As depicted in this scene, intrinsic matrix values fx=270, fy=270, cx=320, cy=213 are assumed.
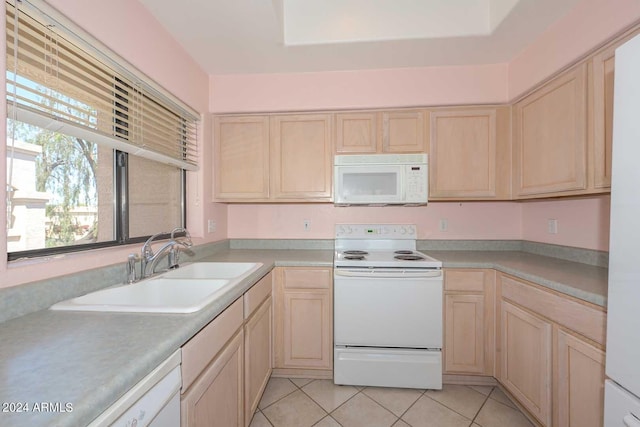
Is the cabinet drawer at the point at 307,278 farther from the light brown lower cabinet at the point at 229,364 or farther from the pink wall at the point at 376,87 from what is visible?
the pink wall at the point at 376,87

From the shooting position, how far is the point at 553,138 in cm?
172

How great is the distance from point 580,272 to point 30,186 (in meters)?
2.72

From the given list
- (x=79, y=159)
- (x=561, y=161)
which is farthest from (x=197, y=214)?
(x=561, y=161)

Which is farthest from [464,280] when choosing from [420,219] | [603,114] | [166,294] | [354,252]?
[166,294]

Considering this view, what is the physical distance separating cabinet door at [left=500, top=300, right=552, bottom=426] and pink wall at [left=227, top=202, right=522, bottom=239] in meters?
0.85

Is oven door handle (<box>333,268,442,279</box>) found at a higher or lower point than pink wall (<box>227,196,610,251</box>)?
lower

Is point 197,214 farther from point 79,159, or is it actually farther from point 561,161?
point 561,161

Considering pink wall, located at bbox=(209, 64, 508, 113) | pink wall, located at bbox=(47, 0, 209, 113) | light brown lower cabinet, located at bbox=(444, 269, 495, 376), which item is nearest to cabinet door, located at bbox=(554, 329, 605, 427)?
light brown lower cabinet, located at bbox=(444, 269, 495, 376)

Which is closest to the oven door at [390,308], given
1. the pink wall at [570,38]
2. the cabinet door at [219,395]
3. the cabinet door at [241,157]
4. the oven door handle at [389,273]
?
the oven door handle at [389,273]

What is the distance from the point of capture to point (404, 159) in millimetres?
2121

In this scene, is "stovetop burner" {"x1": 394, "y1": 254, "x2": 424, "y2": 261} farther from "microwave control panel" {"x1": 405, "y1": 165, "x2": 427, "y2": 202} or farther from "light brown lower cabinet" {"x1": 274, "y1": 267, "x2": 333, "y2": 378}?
"light brown lower cabinet" {"x1": 274, "y1": 267, "x2": 333, "y2": 378}

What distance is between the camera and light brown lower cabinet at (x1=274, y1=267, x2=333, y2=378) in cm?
196

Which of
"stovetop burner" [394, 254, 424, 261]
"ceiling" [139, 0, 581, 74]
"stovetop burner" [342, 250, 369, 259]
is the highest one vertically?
"ceiling" [139, 0, 581, 74]

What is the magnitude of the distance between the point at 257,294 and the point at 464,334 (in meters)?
1.46
